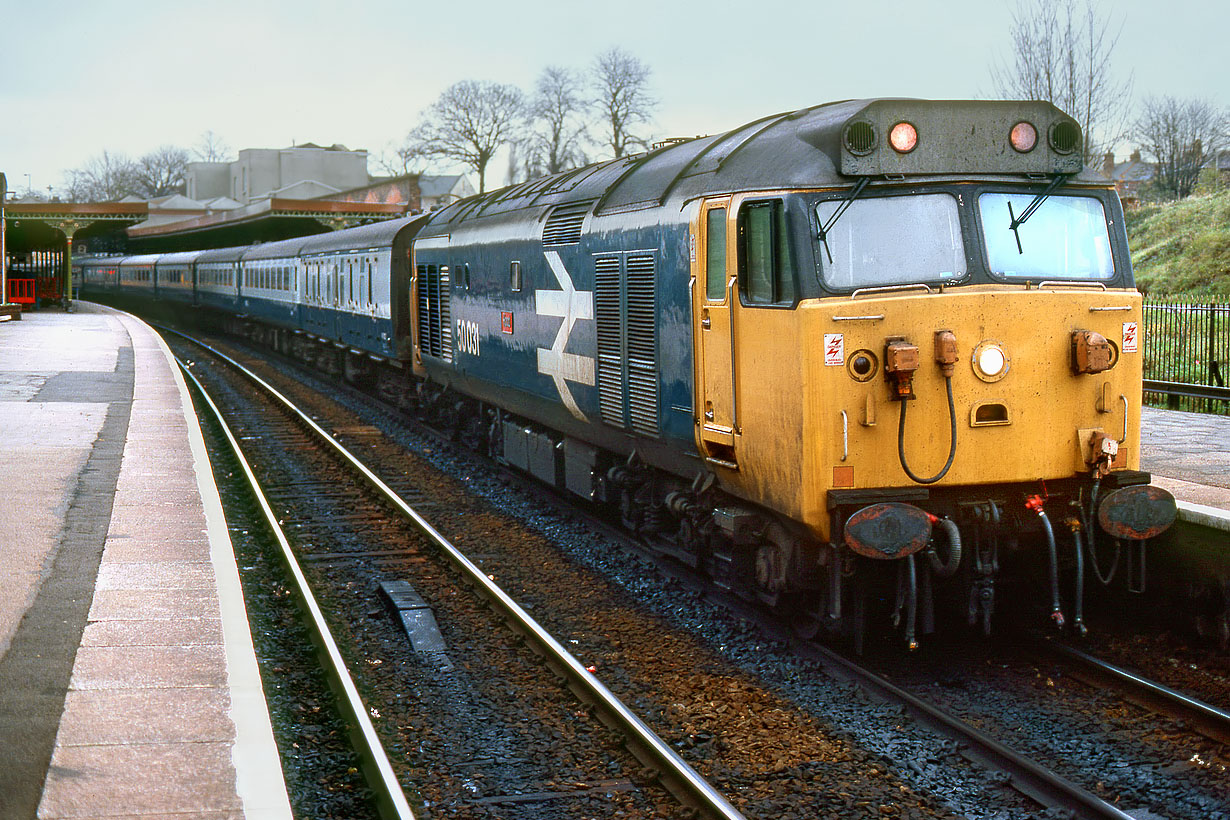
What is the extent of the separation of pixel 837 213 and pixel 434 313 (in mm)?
9632

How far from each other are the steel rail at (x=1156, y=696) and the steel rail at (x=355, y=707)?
4.01m

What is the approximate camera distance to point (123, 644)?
703cm

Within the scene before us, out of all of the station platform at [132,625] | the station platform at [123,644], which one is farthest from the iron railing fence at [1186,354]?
the station platform at [123,644]

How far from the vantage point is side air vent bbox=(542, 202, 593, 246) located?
34.0 ft

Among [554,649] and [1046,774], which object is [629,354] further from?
[1046,774]

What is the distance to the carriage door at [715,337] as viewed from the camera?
7.66 metres

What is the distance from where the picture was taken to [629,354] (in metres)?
9.31

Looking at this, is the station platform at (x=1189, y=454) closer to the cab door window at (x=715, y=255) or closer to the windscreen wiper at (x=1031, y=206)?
the windscreen wiper at (x=1031, y=206)

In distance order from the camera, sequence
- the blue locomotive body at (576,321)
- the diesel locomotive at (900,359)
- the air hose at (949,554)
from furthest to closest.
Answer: the blue locomotive body at (576,321) → the air hose at (949,554) → the diesel locomotive at (900,359)

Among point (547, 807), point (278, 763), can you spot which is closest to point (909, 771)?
point (547, 807)

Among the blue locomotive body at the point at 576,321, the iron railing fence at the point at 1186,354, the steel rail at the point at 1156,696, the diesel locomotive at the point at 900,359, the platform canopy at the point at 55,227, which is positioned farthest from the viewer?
the platform canopy at the point at 55,227

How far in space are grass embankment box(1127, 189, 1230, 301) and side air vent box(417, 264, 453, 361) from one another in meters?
17.3

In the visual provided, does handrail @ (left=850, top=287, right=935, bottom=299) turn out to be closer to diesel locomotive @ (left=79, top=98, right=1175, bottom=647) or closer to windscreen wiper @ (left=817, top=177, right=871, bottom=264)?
diesel locomotive @ (left=79, top=98, right=1175, bottom=647)

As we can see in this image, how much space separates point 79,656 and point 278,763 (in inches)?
81.6
